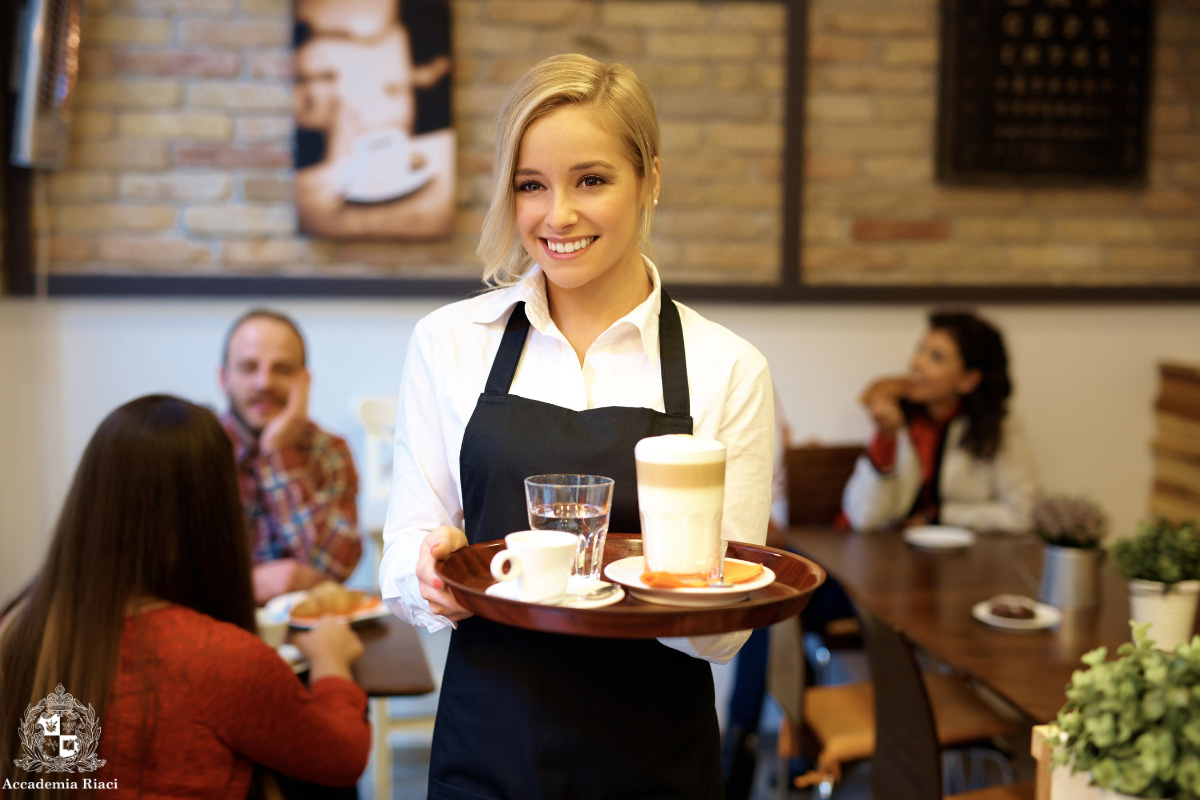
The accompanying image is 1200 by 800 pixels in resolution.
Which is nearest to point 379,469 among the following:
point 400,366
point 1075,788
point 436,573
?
point 400,366

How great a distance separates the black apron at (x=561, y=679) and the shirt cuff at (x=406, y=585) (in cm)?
8

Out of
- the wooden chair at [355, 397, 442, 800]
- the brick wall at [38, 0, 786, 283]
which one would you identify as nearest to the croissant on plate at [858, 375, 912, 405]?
the brick wall at [38, 0, 786, 283]

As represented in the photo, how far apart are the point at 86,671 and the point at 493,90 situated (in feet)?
8.15

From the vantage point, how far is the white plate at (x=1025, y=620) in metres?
2.30

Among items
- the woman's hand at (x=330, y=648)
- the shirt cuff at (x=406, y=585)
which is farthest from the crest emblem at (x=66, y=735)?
the shirt cuff at (x=406, y=585)

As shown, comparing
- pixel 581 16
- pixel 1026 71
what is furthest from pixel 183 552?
pixel 1026 71

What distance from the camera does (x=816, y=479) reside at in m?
3.51

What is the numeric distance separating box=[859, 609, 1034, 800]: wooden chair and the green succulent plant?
478 millimetres

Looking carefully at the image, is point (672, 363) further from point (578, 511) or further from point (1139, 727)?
point (1139, 727)

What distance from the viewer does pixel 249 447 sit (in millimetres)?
2836

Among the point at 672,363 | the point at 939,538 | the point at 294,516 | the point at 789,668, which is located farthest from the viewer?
the point at 939,538

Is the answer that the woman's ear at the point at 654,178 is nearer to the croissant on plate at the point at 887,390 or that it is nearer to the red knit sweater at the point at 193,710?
the red knit sweater at the point at 193,710

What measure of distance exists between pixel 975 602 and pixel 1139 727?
1.57 metres

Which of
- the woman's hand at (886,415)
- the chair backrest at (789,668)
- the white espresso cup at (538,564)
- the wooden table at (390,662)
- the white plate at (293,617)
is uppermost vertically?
the white espresso cup at (538,564)
